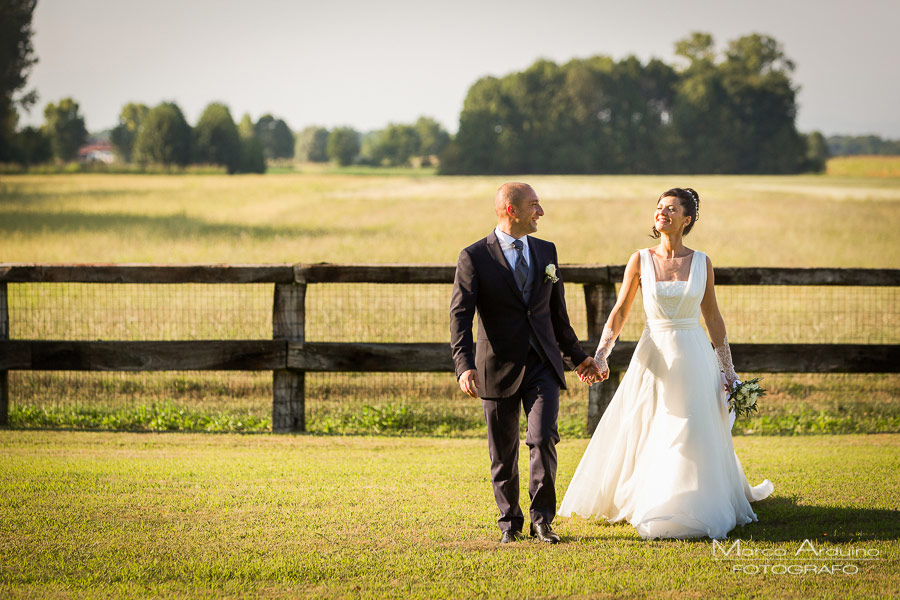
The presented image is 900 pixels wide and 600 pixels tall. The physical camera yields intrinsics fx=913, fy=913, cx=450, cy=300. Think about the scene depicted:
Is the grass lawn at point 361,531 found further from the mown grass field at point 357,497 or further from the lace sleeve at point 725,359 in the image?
the lace sleeve at point 725,359

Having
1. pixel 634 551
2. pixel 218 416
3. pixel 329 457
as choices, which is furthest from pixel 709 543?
pixel 218 416

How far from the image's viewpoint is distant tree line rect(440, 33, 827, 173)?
1296 inches

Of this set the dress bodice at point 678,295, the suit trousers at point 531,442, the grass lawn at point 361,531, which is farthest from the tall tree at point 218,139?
the suit trousers at point 531,442

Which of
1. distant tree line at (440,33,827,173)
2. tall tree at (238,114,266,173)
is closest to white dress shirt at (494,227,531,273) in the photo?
distant tree line at (440,33,827,173)

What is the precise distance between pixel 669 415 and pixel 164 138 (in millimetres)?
34132

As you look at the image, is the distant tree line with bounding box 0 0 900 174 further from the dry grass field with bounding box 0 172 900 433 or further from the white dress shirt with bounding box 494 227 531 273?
the white dress shirt with bounding box 494 227 531 273

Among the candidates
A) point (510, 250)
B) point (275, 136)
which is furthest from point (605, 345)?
point (275, 136)

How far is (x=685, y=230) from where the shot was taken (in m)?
5.23

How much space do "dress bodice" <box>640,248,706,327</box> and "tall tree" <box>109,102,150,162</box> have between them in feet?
100.0

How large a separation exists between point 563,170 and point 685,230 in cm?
3516

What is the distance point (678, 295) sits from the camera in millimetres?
5059

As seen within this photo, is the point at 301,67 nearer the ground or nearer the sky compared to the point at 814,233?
nearer the sky

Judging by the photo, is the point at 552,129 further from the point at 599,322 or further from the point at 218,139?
the point at 599,322

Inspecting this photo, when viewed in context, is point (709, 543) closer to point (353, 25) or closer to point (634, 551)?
point (634, 551)
